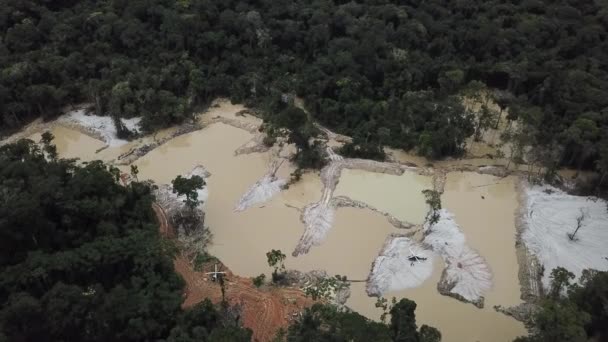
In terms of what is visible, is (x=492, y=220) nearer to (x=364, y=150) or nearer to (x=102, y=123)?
(x=364, y=150)

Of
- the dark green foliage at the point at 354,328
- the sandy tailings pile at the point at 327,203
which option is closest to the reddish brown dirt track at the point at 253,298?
the dark green foliage at the point at 354,328

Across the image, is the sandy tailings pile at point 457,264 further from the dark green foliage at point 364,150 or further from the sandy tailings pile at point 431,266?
the dark green foliage at point 364,150

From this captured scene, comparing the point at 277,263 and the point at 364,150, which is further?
the point at 364,150

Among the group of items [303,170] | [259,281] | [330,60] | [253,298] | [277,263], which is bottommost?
[253,298]

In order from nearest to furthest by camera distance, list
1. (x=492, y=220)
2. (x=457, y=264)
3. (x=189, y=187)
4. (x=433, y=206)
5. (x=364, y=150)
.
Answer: (x=457, y=264) → (x=433, y=206) → (x=189, y=187) → (x=492, y=220) → (x=364, y=150)

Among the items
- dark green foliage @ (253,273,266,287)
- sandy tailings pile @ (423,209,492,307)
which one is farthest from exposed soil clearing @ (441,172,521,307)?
dark green foliage @ (253,273,266,287)

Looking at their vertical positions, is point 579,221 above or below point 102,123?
above

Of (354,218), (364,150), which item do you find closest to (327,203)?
(354,218)

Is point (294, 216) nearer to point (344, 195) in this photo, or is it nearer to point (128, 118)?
point (344, 195)

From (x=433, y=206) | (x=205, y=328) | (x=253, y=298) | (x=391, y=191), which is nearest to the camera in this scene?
(x=205, y=328)
